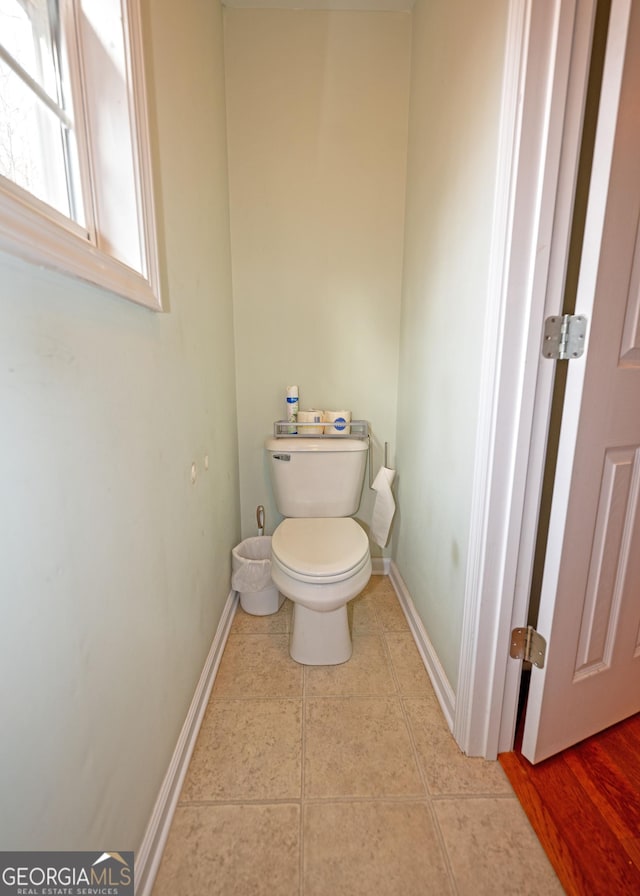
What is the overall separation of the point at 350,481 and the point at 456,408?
27.7 inches

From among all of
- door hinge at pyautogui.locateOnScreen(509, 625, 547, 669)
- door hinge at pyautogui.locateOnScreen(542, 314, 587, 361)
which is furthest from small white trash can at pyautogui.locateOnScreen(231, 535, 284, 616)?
door hinge at pyautogui.locateOnScreen(542, 314, 587, 361)

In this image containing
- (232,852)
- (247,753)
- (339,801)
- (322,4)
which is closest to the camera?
(232,852)

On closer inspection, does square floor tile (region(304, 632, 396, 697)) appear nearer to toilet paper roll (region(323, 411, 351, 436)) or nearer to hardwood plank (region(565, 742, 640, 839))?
hardwood plank (region(565, 742, 640, 839))

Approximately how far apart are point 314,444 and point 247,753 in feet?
3.58

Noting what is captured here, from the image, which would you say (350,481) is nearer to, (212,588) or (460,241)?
(212,588)

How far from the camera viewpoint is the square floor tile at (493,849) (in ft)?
2.78

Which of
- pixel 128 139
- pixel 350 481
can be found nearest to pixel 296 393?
pixel 350 481

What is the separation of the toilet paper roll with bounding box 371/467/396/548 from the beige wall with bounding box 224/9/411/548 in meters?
0.11

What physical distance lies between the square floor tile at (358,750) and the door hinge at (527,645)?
42 cm

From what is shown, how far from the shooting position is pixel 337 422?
184 centimetres

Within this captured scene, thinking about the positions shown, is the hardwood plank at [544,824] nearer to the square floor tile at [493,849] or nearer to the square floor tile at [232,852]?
the square floor tile at [493,849]

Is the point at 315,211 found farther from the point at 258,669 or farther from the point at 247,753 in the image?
the point at 247,753

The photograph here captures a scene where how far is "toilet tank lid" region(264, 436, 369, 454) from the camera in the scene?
174 centimetres

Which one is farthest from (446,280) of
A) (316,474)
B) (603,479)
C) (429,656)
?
(429,656)
